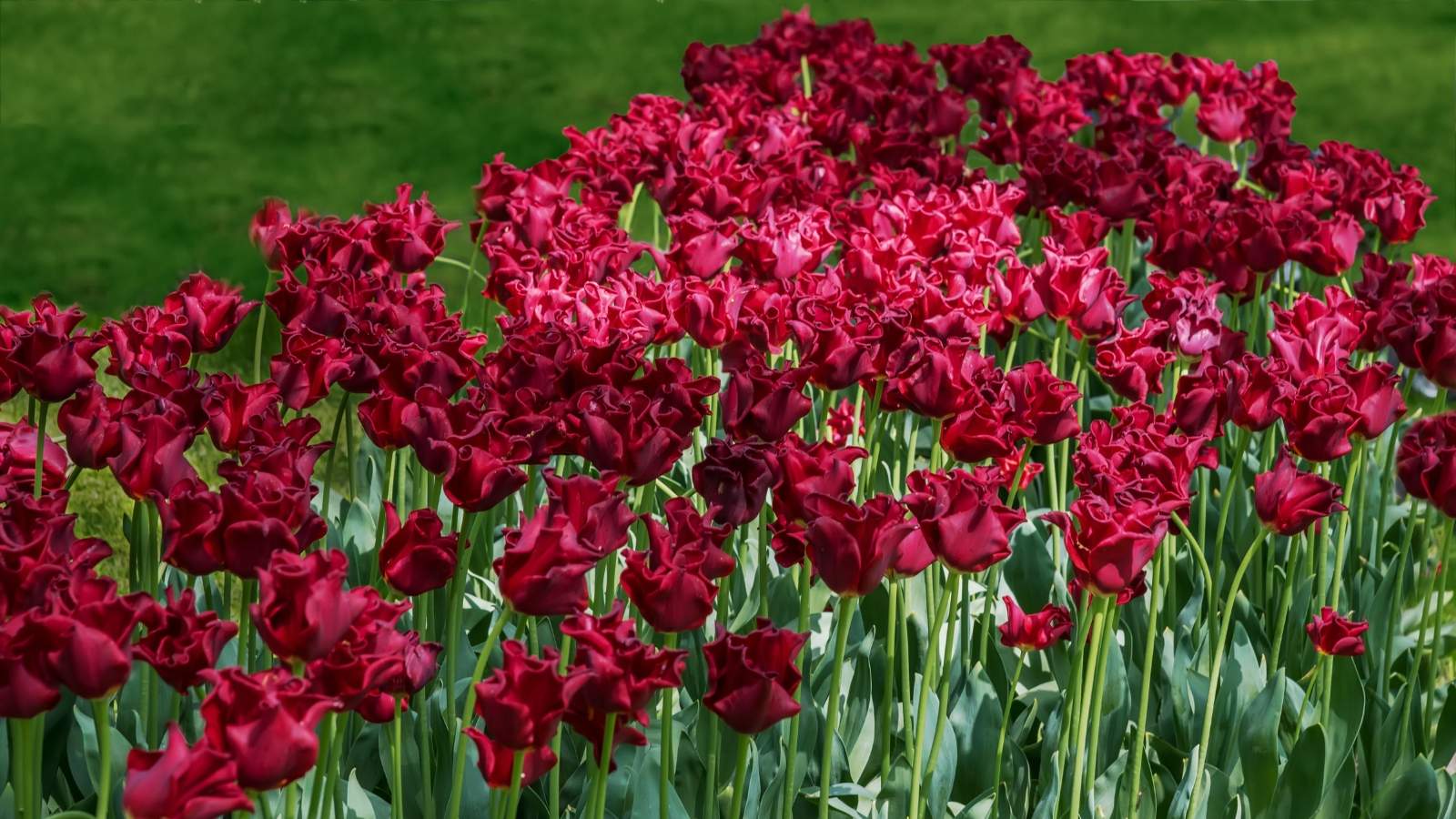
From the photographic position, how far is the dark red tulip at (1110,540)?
5.40 feet

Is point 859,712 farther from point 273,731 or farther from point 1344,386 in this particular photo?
point 273,731

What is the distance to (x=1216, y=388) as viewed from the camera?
7.17 ft

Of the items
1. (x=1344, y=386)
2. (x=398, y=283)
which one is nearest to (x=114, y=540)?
(x=398, y=283)

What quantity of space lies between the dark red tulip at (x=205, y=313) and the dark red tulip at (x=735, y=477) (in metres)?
0.83

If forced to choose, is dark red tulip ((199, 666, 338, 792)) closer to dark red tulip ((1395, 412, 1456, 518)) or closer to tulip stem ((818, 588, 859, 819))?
tulip stem ((818, 588, 859, 819))

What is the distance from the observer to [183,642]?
1422 millimetres

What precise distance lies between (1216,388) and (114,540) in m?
3.05

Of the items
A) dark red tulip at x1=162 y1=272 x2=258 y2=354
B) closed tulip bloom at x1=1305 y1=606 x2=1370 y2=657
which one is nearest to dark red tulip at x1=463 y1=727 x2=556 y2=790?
dark red tulip at x1=162 y1=272 x2=258 y2=354

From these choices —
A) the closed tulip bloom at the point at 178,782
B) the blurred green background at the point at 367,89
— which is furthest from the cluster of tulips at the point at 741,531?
the blurred green background at the point at 367,89

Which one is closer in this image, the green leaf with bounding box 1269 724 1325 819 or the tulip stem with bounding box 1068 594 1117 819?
the tulip stem with bounding box 1068 594 1117 819

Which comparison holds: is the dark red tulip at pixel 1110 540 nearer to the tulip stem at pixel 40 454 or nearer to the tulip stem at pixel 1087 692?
the tulip stem at pixel 1087 692

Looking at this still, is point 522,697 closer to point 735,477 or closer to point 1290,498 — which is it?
point 735,477

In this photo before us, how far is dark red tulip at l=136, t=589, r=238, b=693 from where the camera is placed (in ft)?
4.60

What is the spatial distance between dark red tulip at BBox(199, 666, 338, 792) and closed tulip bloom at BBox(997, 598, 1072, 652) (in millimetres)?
1082
